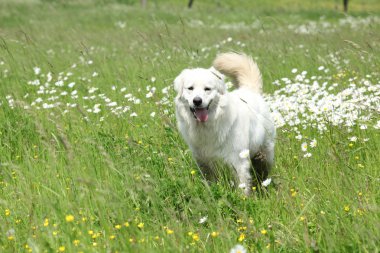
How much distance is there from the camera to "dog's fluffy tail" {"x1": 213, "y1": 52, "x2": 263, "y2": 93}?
484 cm

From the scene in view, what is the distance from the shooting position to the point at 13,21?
20281 mm

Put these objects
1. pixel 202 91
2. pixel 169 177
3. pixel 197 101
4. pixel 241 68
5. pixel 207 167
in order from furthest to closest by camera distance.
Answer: pixel 241 68
pixel 207 167
pixel 202 91
pixel 197 101
pixel 169 177

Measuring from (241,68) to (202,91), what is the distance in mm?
1058

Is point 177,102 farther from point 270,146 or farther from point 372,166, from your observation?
point 372,166

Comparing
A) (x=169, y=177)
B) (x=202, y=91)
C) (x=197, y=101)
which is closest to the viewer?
(x=169, y=177)

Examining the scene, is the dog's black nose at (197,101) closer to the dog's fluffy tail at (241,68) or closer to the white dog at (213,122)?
the white dog at (213,122)

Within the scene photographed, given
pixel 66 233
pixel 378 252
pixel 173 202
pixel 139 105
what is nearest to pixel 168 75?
pixel 139 105

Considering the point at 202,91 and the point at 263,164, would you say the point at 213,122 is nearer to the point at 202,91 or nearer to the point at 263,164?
the point at 202,91

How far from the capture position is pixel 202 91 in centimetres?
395

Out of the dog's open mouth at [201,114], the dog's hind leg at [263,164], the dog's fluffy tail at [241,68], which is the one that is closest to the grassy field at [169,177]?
the dog's hind leg at [263,164]

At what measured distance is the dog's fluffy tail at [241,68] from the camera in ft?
15.9

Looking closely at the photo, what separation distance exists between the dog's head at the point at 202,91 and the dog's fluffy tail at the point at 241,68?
0.74 m

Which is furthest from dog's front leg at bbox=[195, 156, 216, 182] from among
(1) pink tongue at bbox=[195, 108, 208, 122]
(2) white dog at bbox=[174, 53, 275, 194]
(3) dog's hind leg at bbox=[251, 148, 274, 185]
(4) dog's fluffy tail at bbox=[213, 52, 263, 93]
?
(4) dog's fluffy tail at bbox=[213, 52, 263, 93]

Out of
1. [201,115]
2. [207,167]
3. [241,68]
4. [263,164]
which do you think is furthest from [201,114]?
[241,68]
